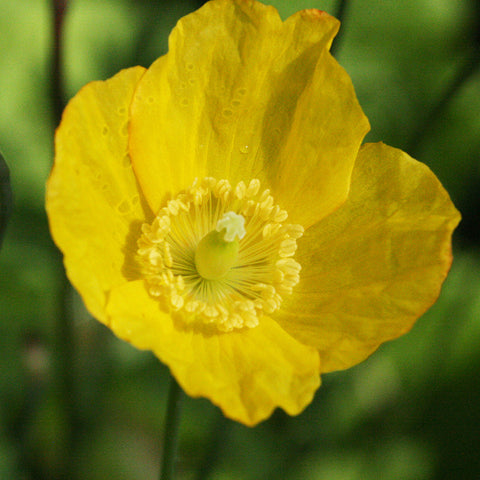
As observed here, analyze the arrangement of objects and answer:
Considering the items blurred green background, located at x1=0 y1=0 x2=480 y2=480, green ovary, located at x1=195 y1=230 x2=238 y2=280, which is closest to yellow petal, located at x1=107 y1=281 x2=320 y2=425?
green ovary, located at x1=195 y1=230 x2=238 y2=280

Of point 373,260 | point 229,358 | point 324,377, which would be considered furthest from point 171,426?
point 324,377

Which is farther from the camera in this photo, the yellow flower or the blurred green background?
the blurred green background

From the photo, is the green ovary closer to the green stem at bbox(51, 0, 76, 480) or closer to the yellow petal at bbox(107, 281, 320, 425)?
the yellow petal at bbox(107, 281, 320, 425)

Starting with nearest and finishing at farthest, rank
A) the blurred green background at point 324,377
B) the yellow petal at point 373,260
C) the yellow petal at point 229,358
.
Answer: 1. the yellow petal at point 229,358
2. the yellow petal at point 373,260
3. the blurred green background at point 324,377

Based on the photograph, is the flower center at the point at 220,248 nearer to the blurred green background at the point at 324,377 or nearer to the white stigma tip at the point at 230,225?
the white stigma tip at the point at 230,225

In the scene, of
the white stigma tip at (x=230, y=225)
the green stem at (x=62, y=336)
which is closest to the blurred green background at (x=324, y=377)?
the green stem at (x=62, y=336)

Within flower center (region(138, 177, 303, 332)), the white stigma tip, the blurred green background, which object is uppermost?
the white stigma tip
